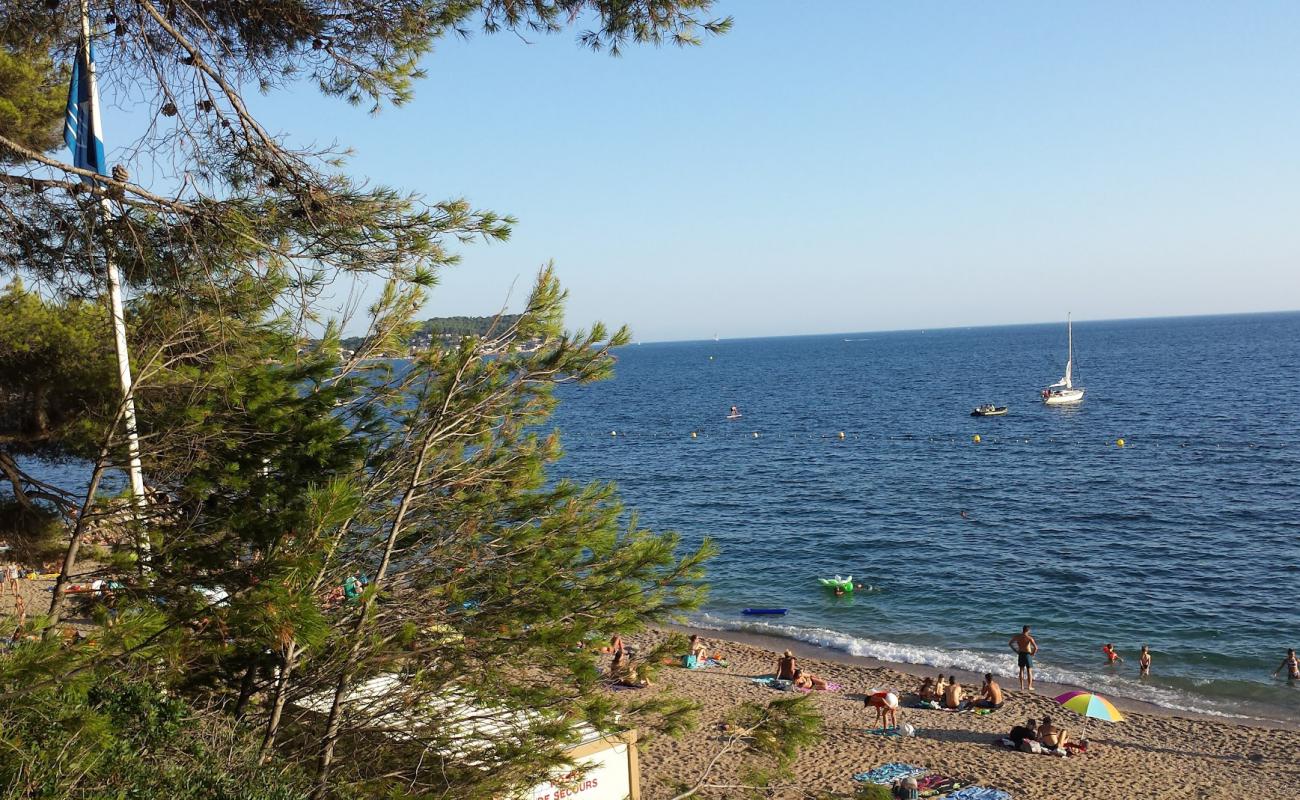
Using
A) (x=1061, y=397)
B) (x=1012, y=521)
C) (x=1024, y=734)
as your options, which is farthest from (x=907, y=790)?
(x=1061, y=397)

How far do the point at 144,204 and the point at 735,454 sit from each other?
50.2 meters

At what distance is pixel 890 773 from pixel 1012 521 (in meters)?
22.7

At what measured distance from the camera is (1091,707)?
1802cm

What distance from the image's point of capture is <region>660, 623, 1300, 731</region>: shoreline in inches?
742

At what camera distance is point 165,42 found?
5.47m

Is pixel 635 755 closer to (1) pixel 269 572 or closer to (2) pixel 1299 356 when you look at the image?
(1) pixel 269 572

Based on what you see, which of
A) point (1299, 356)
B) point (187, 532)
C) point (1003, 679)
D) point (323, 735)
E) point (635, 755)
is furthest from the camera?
point (1299, 356)

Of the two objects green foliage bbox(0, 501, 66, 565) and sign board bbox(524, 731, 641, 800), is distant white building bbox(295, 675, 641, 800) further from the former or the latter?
green foliage bbox(0, 501, 66, 565)

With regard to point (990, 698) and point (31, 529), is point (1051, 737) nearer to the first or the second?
point (990, 698)

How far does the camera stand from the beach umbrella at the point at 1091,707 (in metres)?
18.0

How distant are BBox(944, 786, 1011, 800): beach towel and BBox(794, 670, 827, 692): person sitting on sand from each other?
20.0 feet

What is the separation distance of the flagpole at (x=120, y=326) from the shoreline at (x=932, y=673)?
13.1 m

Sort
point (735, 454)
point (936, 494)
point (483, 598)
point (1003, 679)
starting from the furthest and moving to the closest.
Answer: point (735, 454), point (936, 494), point (1003, 679), point (483, 598)

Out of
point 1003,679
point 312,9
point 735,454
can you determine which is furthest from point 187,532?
point 735,454
